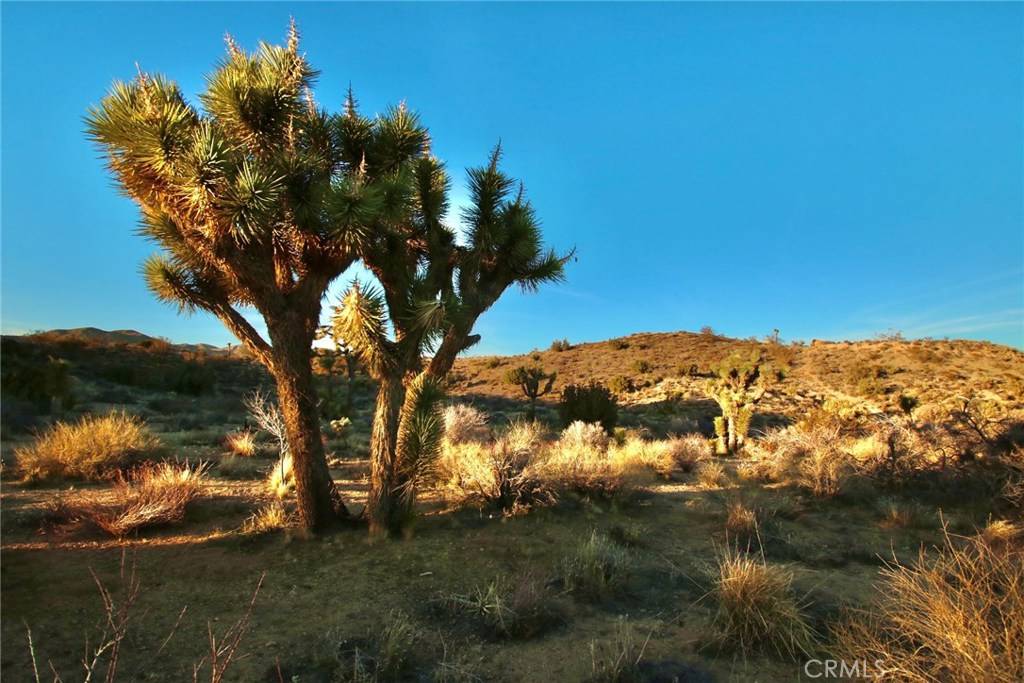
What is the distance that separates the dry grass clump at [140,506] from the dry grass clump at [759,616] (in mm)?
7234

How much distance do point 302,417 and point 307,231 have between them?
2.49 metres

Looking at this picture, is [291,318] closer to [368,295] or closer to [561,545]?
[368,295]

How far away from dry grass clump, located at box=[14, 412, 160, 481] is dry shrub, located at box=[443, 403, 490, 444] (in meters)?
6.57

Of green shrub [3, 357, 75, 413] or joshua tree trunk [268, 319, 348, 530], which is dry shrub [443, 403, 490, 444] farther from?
green shrub [3, 357, 75, 413]

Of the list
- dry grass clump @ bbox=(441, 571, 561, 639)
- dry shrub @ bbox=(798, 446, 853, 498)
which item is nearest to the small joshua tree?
dry shrub @ bbox=(798, 446, 853, 498)

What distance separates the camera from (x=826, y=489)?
10.2 m

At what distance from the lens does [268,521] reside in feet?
24.6

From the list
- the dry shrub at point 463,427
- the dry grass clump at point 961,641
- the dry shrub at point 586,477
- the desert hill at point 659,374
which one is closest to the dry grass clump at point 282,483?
the dry shrub at point 463,427

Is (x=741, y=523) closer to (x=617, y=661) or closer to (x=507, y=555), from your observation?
(x=507, y=555)

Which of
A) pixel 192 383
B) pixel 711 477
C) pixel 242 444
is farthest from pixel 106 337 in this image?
pixel 711 477

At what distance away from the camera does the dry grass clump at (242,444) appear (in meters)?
13.3

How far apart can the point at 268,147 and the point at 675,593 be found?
24.3 feet

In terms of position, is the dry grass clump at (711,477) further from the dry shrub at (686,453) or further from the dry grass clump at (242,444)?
the dry grass clump at (242,444)

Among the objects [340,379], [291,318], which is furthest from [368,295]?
[340,379]
